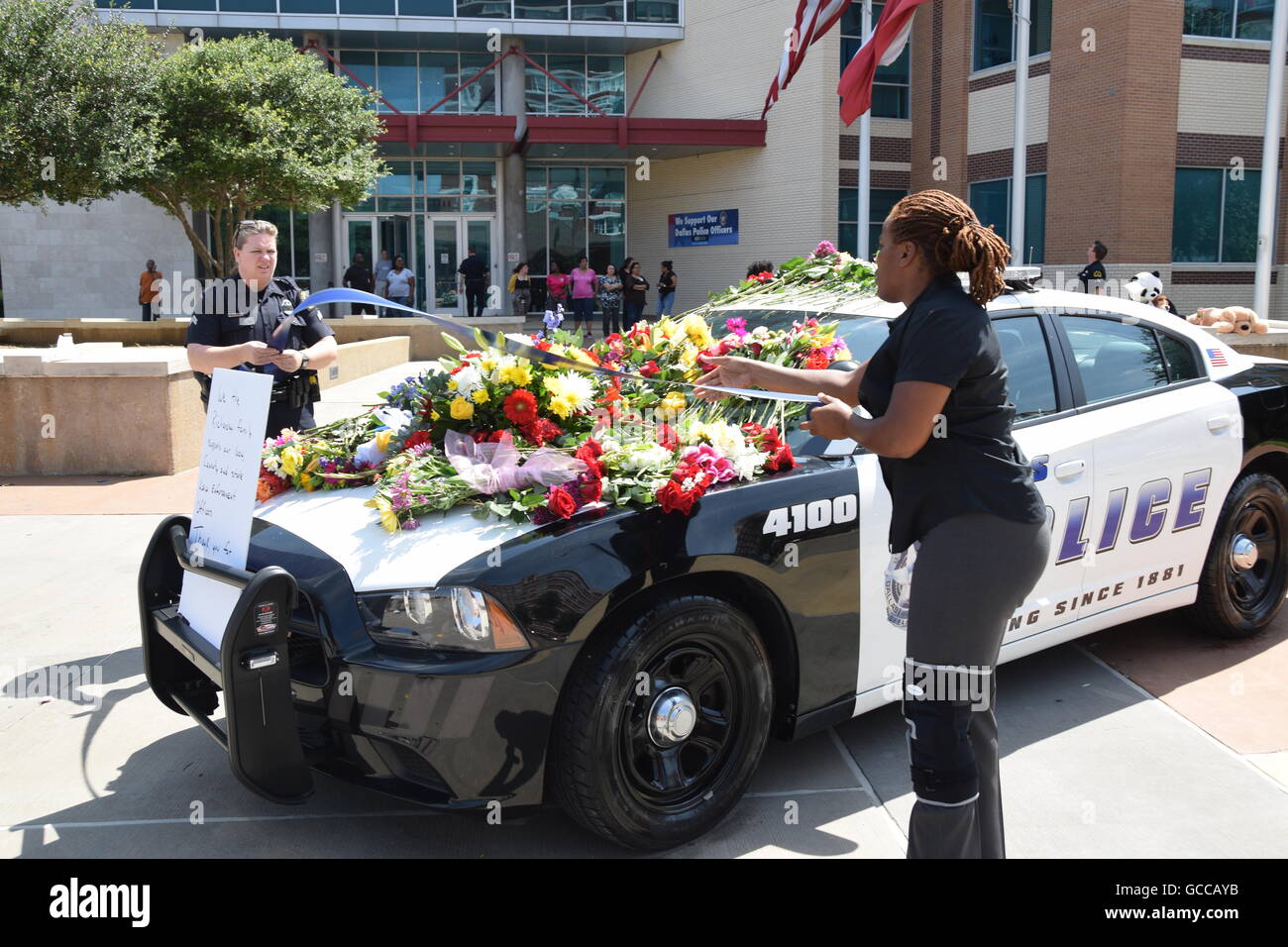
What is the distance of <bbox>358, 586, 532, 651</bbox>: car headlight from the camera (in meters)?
3.10

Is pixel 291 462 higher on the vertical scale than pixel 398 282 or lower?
lower

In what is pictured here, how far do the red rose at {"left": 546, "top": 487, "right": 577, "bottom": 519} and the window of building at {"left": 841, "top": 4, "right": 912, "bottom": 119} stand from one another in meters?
28.0

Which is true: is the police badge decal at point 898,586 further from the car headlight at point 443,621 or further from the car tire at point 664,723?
the car headlight at point 443,621

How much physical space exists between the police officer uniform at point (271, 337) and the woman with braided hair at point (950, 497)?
3088mm

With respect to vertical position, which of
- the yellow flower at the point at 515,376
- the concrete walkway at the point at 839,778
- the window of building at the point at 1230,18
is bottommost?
the concrete walkway at the point at 839,778

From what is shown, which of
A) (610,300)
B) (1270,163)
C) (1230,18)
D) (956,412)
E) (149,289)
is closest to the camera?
(956,412)

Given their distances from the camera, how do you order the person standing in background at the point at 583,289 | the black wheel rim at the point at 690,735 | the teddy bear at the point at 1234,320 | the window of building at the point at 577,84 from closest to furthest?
the black wheel rim at the point at 690,735 → the teddy bear at the point at 1234,320 → the person standing in background at the point at 583,289 → the window of building at the point at 577,84

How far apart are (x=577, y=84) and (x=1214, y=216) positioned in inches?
655

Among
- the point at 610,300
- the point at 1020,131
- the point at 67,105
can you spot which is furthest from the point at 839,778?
the point at 610,300

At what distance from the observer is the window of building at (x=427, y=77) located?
29594 millimetres

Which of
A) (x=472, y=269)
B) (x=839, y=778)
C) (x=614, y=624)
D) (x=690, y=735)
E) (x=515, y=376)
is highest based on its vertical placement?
(x=472, y=269)

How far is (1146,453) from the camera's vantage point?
455cm

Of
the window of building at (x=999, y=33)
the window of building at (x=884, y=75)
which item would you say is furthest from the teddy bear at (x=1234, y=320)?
the window of building at (x=884, y=75)

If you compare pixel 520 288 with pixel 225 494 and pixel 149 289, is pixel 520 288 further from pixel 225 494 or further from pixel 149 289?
pixel 225 494
